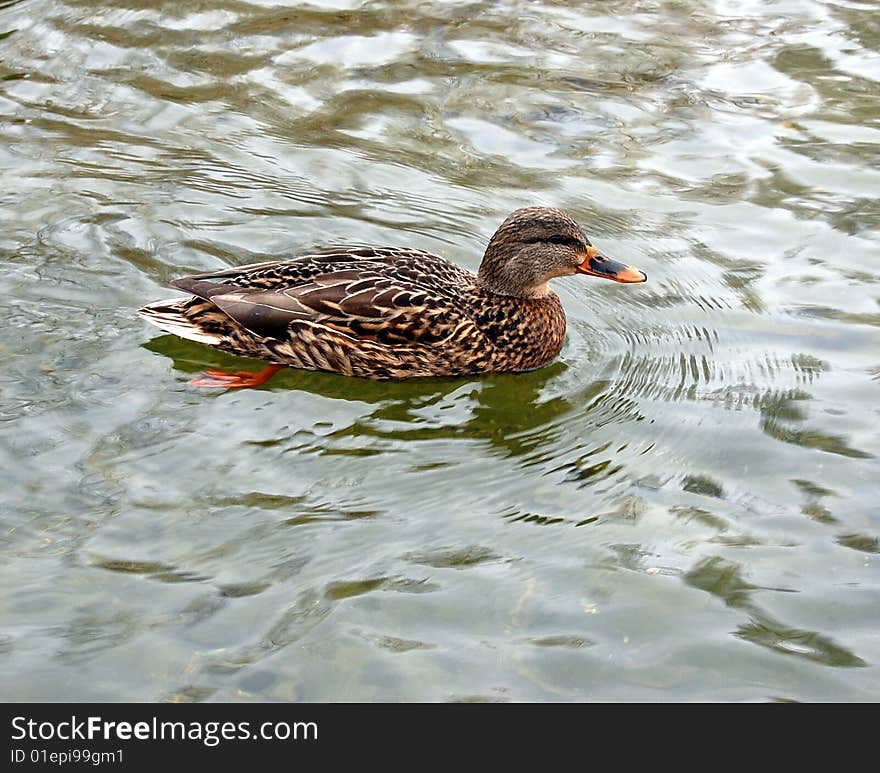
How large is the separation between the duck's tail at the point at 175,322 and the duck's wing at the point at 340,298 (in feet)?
0.54

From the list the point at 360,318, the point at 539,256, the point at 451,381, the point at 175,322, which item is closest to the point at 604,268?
the point at 539,256

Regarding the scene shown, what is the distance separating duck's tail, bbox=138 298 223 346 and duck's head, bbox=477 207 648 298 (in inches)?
71.4

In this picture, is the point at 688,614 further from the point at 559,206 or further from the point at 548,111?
the point at 548,111

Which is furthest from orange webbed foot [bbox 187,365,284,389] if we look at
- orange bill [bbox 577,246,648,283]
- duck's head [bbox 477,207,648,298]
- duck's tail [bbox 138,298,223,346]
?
orange bill [bbox 577,246,648,283]

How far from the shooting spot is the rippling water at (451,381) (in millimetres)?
5656

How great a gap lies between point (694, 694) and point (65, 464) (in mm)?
3433

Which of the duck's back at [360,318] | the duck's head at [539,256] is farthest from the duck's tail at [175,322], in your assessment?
the duck's head at [539,256]

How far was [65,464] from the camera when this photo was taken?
6.84 m

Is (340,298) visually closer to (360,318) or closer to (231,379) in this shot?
(360,318)

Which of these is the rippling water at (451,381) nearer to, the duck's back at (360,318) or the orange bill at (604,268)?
the duck's back at (360,318)

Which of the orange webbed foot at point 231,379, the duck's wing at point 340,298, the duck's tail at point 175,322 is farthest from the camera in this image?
the duck's tail at point 175,322

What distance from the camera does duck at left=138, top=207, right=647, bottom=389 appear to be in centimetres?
795

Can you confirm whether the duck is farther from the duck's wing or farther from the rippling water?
the rippling water
